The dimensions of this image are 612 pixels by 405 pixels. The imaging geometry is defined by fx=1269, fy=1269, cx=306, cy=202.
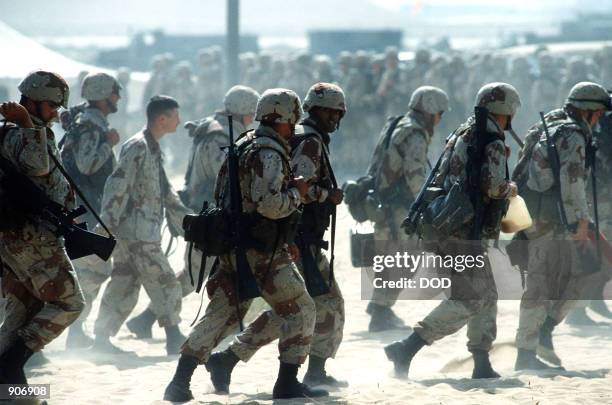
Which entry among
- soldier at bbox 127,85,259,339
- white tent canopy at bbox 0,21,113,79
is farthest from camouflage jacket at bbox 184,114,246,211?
white tent canopy at bbox 0,21,113,79

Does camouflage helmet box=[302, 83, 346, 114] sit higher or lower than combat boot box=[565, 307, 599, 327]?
higher

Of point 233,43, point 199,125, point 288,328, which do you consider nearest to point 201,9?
point 233,43

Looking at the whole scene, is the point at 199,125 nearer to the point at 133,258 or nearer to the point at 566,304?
the point at 133,258

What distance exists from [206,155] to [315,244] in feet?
8.51

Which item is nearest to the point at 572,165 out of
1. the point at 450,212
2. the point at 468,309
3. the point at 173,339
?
the point at 450,212

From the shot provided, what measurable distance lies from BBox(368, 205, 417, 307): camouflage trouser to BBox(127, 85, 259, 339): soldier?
4.54 feet

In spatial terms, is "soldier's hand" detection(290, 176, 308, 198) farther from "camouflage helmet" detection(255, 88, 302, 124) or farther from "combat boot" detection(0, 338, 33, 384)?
"combat boot" detection(0, 338, 33, 384)

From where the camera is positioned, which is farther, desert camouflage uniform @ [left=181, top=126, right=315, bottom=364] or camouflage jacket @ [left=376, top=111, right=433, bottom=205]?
camouflage jacket @ [left=376, top=111, right=433, bottom=205]

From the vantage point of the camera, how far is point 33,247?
21.5 feet

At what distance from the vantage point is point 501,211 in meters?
7.88

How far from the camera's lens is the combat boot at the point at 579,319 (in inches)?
421

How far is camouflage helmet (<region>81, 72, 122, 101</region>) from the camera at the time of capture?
955 cm

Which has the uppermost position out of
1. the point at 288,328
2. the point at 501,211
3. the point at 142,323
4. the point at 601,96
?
the point at 601,96

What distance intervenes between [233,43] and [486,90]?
2027 centimetres
